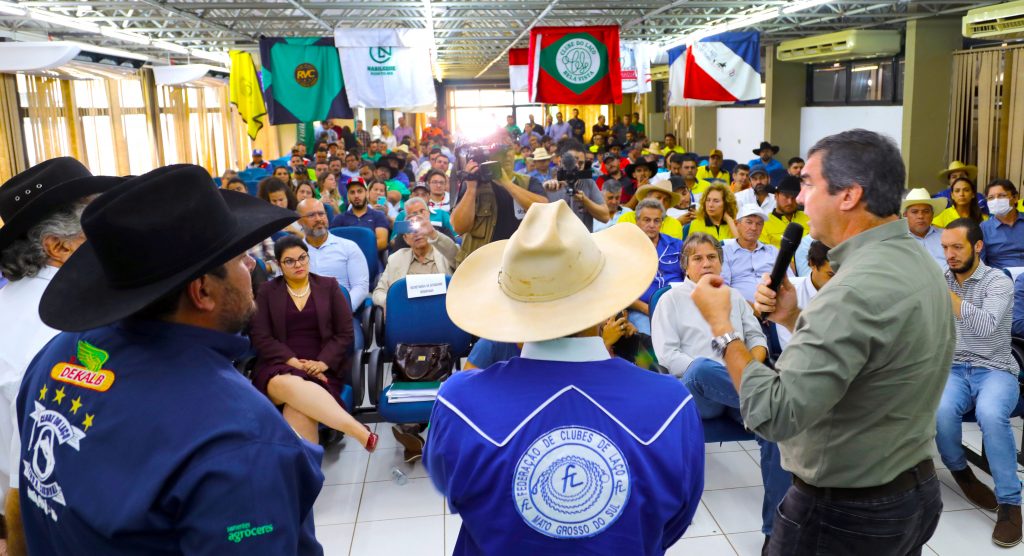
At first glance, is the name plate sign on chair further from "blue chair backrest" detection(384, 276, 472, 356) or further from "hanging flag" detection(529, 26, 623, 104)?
"hanging flag" detection(529, 26, 623, 104)

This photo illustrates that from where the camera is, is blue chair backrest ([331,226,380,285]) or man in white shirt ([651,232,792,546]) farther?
blue chair backrest ([331,226,380,285])

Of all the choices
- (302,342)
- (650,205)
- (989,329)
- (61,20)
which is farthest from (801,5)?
(61,20)

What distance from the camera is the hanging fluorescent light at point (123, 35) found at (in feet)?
32.1

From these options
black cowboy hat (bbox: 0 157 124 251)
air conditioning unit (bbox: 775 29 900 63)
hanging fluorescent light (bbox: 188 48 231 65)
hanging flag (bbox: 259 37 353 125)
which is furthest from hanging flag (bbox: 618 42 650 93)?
black cowboy hat (bbox: 0 157 124 251)

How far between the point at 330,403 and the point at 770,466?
2.12 m

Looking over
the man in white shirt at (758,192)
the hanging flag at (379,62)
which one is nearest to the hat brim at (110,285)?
the hanging flag at (379,62)

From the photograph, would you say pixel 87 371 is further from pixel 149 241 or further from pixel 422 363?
pixel 422 363

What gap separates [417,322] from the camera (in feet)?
14.6

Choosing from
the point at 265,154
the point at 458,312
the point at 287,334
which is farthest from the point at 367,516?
the point at 265,154

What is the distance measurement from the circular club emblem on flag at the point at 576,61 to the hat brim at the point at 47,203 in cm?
561

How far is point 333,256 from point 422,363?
1524 millimetres

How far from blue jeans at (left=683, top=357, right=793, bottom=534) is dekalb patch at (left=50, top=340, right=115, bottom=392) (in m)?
2.41

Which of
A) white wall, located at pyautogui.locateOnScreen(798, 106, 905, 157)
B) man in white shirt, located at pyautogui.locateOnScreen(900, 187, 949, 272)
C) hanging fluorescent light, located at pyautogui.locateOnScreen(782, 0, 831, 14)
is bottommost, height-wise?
man in white shirt, located at pyautogui.locateOnScreen(900, 187, 949, 272)

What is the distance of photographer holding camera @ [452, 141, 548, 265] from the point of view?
14.7 ft
